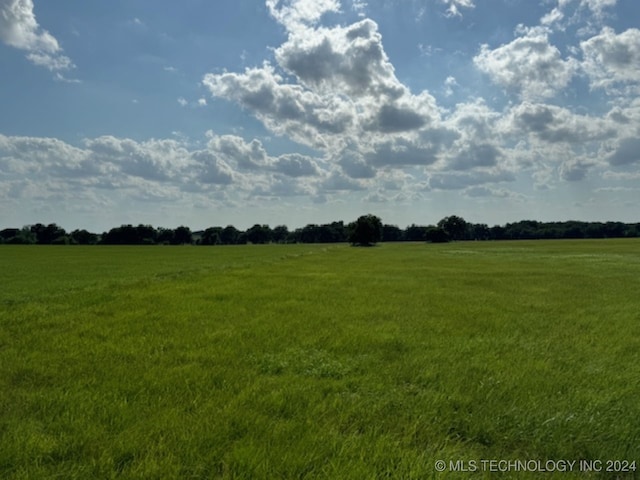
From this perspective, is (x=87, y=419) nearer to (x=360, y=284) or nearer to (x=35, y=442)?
(x=35, y=442)

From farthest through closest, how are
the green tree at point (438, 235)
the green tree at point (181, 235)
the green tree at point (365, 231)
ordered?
the green tree at point (181, 235) < the green tree at point (438, 235) < the green tree at point (365, 231)

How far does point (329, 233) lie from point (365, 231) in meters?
56.8

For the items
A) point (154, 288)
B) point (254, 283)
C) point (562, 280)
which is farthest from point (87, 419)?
point (562, 280)

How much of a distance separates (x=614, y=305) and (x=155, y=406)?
675 inches

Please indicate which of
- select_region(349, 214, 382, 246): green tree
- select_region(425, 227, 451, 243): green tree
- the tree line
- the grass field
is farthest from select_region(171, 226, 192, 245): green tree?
the grass field

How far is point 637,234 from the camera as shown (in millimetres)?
160375

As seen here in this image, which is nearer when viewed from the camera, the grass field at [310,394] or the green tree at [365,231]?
the grass field at [310,394]

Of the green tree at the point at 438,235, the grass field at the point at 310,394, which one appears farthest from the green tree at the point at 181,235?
the grass field at the point at 310,394

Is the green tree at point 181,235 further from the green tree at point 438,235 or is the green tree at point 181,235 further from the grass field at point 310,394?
the grass field at point 310,394

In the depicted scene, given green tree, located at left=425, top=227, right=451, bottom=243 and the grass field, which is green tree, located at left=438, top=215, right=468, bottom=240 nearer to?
green tree, located at left=425, top=227, right=451, bottom=243

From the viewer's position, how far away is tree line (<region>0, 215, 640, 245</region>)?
462ft

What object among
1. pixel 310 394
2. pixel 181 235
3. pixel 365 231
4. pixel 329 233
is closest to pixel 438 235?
pixel 365 231

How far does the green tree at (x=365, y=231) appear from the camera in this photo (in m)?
138

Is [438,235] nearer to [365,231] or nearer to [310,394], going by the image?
[365,231]
